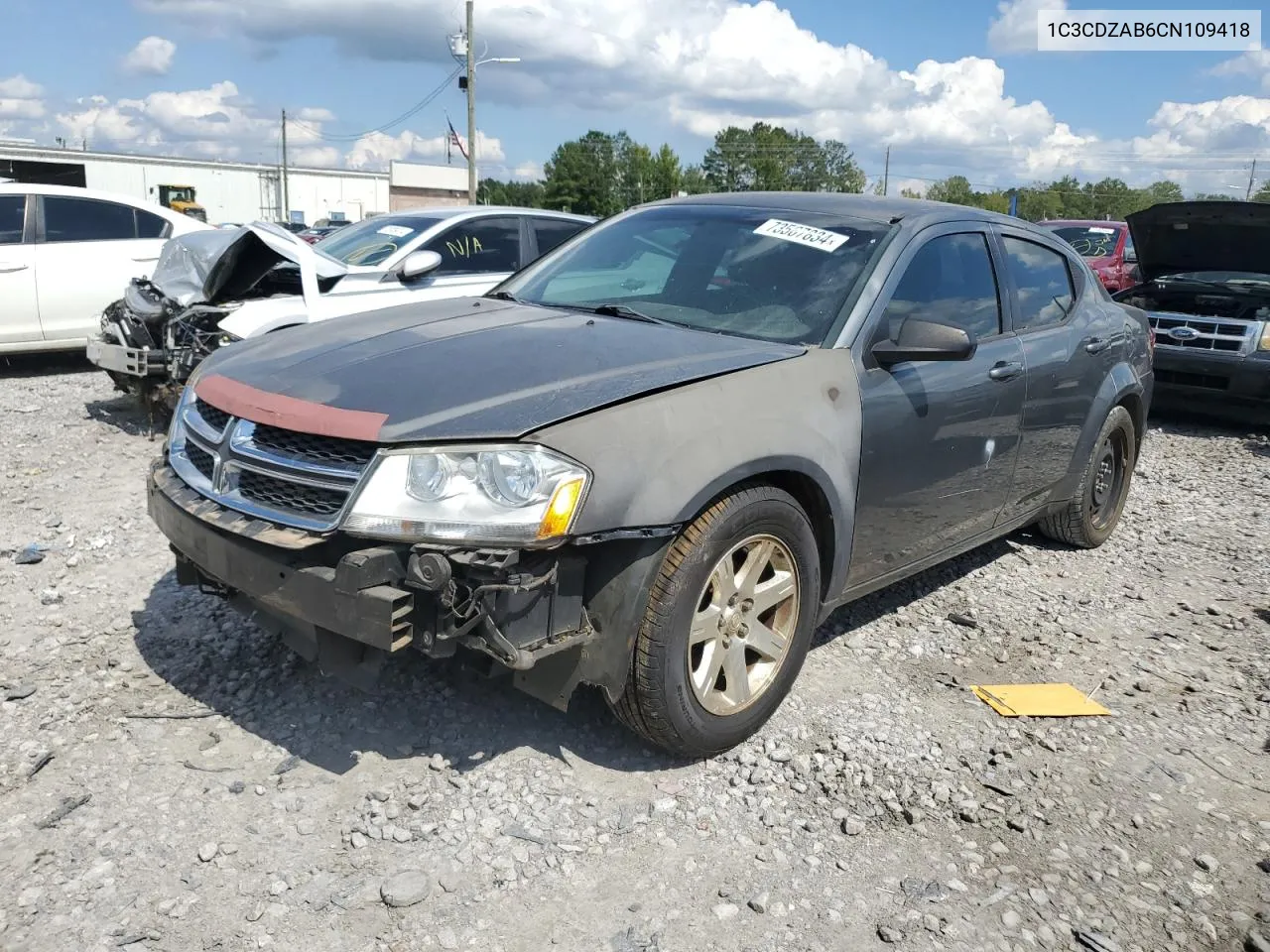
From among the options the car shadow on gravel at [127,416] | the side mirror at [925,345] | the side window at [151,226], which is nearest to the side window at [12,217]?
the side window at [151,226]

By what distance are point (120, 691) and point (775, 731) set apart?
222 cm

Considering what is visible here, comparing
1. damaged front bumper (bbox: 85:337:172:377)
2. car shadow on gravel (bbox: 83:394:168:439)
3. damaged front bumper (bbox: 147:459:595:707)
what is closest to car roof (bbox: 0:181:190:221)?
car shadow on gravel (bbox: 83:394:168:439)

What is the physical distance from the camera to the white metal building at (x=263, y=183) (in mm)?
67062

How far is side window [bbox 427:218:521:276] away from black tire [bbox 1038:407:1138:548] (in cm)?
450

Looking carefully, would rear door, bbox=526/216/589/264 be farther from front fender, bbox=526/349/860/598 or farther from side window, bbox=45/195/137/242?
front fender, bbox=526/349/860/598

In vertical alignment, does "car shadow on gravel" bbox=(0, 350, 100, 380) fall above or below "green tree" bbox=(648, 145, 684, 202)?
below

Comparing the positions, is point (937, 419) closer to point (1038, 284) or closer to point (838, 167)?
point (1038, 284)

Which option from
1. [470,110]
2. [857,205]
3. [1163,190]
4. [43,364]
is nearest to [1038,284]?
[857,205]

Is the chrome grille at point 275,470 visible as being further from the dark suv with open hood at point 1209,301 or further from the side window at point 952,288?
the dark suv with open hood at point 1209,301

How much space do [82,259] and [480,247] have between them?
394 centimetres

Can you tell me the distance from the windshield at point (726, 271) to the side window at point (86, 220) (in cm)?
651

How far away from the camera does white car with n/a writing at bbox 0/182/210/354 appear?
345 inches

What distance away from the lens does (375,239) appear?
773cm

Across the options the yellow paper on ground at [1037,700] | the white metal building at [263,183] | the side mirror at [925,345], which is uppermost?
the white metal building at [263,183]
